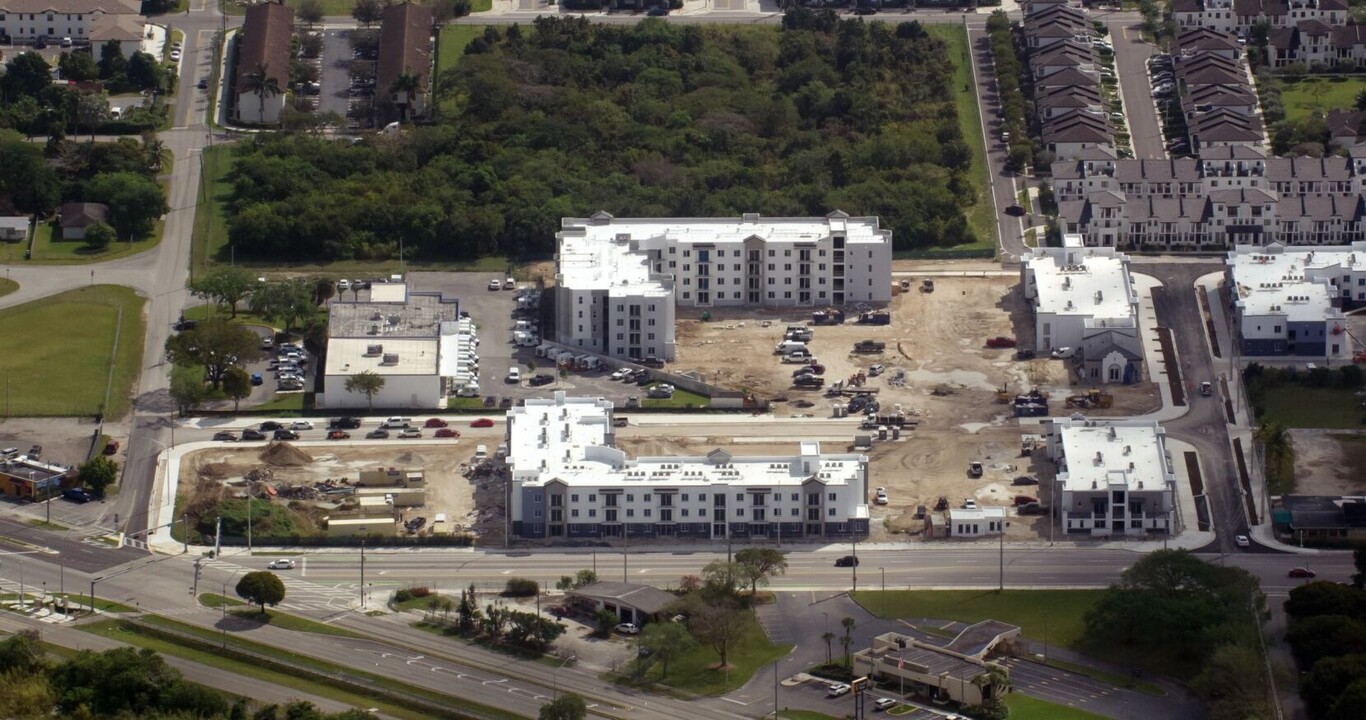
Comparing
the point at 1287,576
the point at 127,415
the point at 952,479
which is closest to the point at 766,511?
the point at 952,479

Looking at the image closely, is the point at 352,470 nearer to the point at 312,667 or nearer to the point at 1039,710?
the point at 312,667

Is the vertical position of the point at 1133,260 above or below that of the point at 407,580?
above

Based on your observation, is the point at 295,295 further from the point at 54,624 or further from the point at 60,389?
the point at 54,624

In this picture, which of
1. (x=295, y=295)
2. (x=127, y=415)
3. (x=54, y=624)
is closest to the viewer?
(x=54, y=624)

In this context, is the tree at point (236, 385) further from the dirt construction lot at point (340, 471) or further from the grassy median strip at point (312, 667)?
the grassy median strip at point (312, 667)

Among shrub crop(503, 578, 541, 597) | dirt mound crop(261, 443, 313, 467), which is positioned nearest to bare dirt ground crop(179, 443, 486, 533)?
dirt mound crop(261, 443, 313, 467)

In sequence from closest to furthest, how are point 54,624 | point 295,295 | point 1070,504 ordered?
1. point 54,624
2. point 1070,504
3. point 295,295

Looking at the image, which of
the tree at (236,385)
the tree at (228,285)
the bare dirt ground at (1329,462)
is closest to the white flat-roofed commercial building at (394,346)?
the tree at (236,385)
